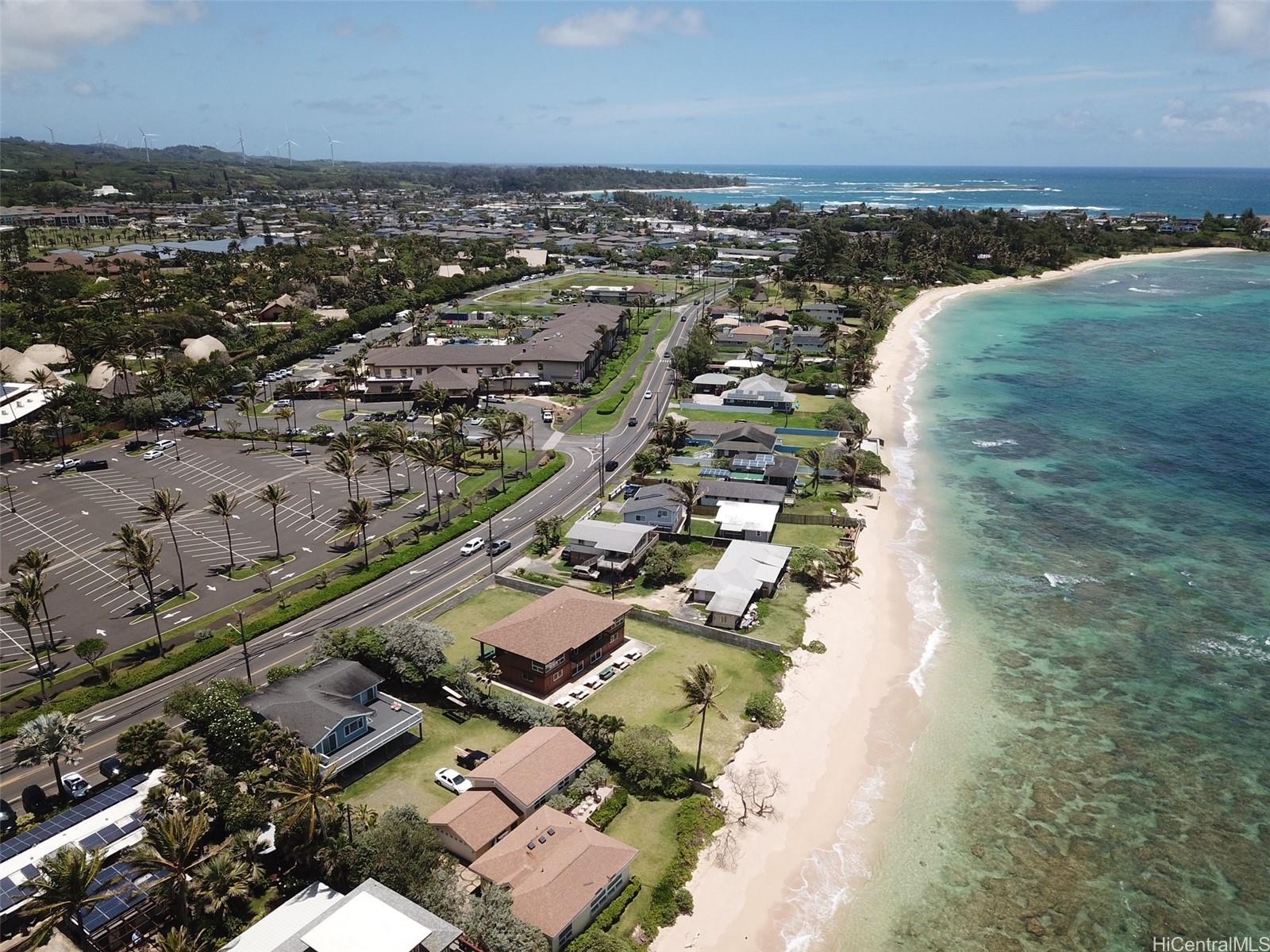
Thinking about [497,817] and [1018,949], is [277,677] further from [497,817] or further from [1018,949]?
[1018,949]

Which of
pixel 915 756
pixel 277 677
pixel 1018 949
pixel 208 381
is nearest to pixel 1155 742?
pixel 915 756

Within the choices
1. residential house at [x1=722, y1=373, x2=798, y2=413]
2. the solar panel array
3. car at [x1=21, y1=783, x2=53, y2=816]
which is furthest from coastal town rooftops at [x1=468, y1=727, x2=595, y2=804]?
residential house at [x1=722, y1=373, x2=798, y2=413]

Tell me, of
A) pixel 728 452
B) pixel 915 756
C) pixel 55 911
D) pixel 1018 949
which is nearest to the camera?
pixel 55 911

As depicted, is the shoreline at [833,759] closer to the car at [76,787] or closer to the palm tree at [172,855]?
the palm tree at [172,855]

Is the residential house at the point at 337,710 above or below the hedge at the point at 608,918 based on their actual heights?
above

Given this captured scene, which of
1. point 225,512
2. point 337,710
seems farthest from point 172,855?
point 225,512

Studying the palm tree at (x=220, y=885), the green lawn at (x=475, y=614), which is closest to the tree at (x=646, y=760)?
the green lawn at (x=475, y=614)
